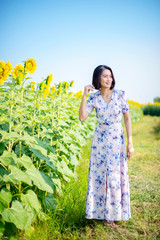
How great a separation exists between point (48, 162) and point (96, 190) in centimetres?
64

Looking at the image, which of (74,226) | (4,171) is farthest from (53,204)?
(4,171)

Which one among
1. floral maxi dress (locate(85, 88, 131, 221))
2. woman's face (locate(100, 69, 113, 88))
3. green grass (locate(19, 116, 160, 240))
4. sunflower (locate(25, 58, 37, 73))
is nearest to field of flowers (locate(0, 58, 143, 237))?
sunflower (locate(25, 58, 37, 73))

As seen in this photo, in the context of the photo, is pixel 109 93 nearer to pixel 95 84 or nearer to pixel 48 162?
pixel 95 84

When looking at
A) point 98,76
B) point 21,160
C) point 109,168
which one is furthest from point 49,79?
point 109,168

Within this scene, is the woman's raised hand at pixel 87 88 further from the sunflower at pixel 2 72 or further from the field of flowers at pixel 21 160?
the sunflower at pixel 2 72

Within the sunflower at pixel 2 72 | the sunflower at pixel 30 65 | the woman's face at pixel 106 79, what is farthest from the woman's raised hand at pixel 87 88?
the sunflower at pixel 2 72

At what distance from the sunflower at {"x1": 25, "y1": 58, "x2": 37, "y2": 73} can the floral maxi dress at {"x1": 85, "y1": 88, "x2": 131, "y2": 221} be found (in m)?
0.79

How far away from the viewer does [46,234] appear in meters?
1.97

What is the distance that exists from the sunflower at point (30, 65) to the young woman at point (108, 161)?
57 cm

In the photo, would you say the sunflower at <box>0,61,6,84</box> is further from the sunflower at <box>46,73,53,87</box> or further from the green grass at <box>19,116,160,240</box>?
the green grass at <box>19,116,160,240</box>

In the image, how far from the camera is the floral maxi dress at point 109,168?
2312mm

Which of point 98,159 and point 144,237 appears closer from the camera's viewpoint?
point 144,237

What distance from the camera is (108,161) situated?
2.32 m

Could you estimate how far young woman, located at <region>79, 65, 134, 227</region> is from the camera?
231 cm
